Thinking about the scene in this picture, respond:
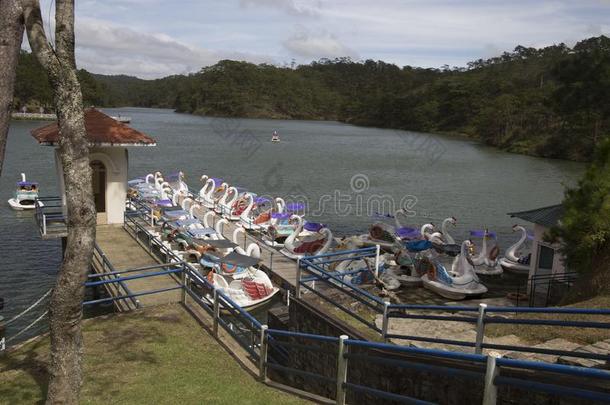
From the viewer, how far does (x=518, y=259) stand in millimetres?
16297

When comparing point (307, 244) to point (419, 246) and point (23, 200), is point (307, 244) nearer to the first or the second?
point (419, 246)

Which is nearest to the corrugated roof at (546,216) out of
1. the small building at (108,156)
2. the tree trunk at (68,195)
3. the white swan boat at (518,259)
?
the white swan boat at (518,259)

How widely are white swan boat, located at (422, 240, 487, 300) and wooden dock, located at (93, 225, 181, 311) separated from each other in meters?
Answer: 5.93

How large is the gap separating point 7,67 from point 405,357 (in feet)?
15.9

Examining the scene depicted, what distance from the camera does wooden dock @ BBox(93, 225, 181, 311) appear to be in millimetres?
9938

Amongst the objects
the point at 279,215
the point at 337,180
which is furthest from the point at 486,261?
the point at 337,180

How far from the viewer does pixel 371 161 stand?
51.8m

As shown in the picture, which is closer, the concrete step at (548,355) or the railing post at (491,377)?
the railing post at (491,377)

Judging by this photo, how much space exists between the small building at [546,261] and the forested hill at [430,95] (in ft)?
22.3

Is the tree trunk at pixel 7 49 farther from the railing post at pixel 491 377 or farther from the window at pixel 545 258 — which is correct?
the window at pixel 545 258

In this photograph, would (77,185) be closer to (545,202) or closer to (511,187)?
(545,202)

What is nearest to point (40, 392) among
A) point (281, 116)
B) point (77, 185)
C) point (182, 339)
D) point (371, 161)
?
point (182, 339)

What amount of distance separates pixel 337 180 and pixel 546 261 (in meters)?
27.8

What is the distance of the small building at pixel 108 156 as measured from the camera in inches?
587
